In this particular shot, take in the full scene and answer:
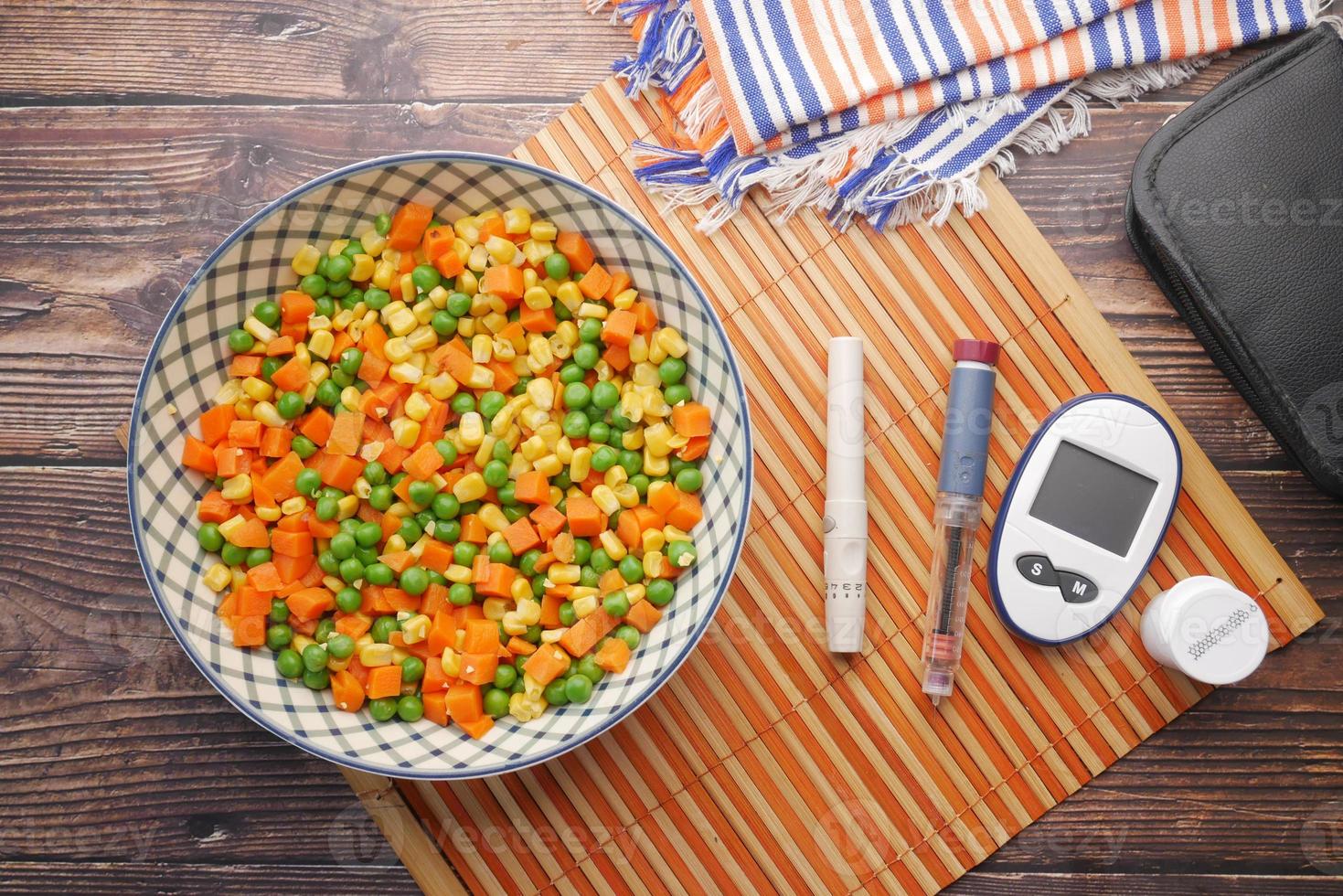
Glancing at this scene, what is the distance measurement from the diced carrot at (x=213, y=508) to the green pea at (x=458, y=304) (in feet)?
1.49

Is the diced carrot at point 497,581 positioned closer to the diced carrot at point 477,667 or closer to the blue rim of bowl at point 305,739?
the diced carrot at point 477,667

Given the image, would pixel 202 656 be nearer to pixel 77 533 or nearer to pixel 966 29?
pixel 77 533

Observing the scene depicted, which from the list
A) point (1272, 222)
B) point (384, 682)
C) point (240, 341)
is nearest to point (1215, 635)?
point (1272, 222)

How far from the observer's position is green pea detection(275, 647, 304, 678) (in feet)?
4.77

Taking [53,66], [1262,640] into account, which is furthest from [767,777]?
[53,66]

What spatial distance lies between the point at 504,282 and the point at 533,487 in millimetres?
339

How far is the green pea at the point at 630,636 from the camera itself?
1474 millimetres

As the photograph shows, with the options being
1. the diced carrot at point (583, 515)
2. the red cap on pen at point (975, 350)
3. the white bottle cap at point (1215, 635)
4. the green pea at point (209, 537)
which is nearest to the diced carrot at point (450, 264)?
the diced carrot at point (583, 515)

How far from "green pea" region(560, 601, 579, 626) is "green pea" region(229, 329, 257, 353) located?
0.67 meters

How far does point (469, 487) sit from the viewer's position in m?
1.48

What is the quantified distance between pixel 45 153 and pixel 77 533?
2.40ft

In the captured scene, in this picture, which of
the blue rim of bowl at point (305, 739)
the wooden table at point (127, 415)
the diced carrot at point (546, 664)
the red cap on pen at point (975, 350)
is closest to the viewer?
the blue rim of bowl at point (305, 739)

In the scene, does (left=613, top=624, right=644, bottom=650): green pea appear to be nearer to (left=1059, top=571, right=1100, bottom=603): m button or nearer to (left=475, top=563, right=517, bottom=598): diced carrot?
(left=475, top=563, right=517, bottom=598): diced carrot

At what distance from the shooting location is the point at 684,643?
1375 millimetres
